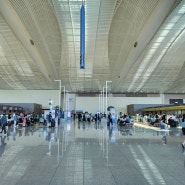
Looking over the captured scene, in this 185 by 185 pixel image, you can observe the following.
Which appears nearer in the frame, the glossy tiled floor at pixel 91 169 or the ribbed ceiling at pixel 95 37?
the glossy tiled floor at pixel 91 169

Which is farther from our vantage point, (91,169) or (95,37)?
(95,37)

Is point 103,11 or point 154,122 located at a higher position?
point 103,11

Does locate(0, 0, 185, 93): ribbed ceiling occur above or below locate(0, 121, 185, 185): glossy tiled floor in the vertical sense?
above

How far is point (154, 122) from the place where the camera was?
25.3 metres

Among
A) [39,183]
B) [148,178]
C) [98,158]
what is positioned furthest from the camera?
[98,158]

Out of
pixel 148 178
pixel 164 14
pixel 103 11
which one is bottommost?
pixel 148 178

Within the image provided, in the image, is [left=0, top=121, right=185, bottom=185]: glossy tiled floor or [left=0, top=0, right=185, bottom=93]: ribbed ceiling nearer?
[left=0, top=121, right=185, bottom=185]: glossy tiled floor

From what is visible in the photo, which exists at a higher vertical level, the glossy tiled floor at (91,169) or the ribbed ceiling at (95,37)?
the ribbed ceiling at (95,37)

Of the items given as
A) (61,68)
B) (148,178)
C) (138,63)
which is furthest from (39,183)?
(61,68)

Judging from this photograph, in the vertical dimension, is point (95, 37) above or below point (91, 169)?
above

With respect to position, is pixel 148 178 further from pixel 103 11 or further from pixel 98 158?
pixel 103 11

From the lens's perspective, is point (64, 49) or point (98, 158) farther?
point (64, 49)

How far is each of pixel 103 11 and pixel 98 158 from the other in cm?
1935

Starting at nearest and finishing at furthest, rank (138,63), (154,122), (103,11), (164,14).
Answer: (164,14), (103,11), (154,122), (138,63)
